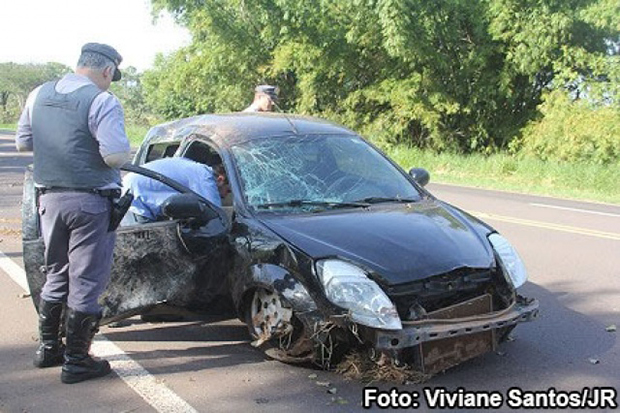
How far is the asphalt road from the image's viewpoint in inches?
151

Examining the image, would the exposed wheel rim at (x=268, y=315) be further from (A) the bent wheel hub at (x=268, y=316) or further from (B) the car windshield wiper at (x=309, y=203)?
(B) the car windshield wiper at (x=309, y=203)

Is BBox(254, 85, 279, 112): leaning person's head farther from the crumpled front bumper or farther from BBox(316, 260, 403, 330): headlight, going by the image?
the crumpled front bumper

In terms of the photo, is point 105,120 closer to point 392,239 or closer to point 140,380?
point 140,380

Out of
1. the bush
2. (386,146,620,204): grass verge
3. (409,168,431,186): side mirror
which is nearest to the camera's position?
(409,168,431,186): side mirror

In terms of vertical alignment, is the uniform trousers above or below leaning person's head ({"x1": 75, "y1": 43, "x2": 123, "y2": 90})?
below

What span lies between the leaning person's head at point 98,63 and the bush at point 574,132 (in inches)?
720

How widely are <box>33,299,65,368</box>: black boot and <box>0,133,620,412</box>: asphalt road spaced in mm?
76

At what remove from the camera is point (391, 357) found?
156 inches

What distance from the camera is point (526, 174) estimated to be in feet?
66.1

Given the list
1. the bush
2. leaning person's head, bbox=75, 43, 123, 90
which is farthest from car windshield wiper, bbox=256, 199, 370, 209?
the bush

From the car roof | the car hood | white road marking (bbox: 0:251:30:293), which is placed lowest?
white road marking (bbox: 0:251:30:293)

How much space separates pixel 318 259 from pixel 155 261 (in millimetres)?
1182

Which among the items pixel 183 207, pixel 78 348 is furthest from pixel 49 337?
pixel 183 207

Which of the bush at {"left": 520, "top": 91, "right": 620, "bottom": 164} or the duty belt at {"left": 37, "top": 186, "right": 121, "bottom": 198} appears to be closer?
the duty belt at {"left": 37, "top": 186, "right": 121, "bottom": 198}
